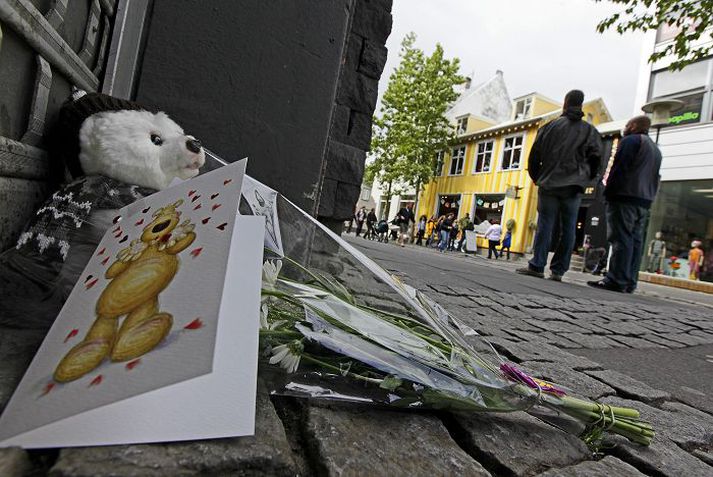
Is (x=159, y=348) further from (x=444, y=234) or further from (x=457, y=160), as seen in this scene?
(x=457, y=160)

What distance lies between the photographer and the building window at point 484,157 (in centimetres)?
2301

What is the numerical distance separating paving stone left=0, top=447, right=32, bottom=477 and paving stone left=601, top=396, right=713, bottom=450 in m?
1.44

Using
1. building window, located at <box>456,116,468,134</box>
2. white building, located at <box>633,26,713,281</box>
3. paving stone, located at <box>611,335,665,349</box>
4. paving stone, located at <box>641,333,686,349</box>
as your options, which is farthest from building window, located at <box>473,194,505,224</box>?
paving stone, located at <box>611,335,665,349</box>

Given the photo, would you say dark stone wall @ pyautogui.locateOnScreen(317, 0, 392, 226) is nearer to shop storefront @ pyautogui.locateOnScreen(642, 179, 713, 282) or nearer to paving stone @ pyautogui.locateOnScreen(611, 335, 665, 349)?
paving stone @ pyautogui.locateOnScreen(611, 335, 665, 349)

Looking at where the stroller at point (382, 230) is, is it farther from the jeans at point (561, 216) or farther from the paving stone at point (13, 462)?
the paving stone at point (13, 462)

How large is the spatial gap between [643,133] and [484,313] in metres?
4.71

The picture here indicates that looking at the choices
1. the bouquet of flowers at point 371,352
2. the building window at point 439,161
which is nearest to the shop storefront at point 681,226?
the building window at point 439,161

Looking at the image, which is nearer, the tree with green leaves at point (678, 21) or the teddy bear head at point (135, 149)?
the teddy bear head at point (135, 149)

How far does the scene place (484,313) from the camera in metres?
2.74

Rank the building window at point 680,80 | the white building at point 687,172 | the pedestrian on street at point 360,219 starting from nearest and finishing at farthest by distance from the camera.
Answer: the white building at point 687,172 → the building window at point 680,80 → the pedestrian on street at point 360,219

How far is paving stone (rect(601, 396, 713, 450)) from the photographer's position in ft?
4.20

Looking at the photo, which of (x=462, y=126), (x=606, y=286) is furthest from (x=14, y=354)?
(x=462, y=126)

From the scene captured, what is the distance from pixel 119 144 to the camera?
1376mm

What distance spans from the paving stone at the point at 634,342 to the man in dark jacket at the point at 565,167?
3.10m
